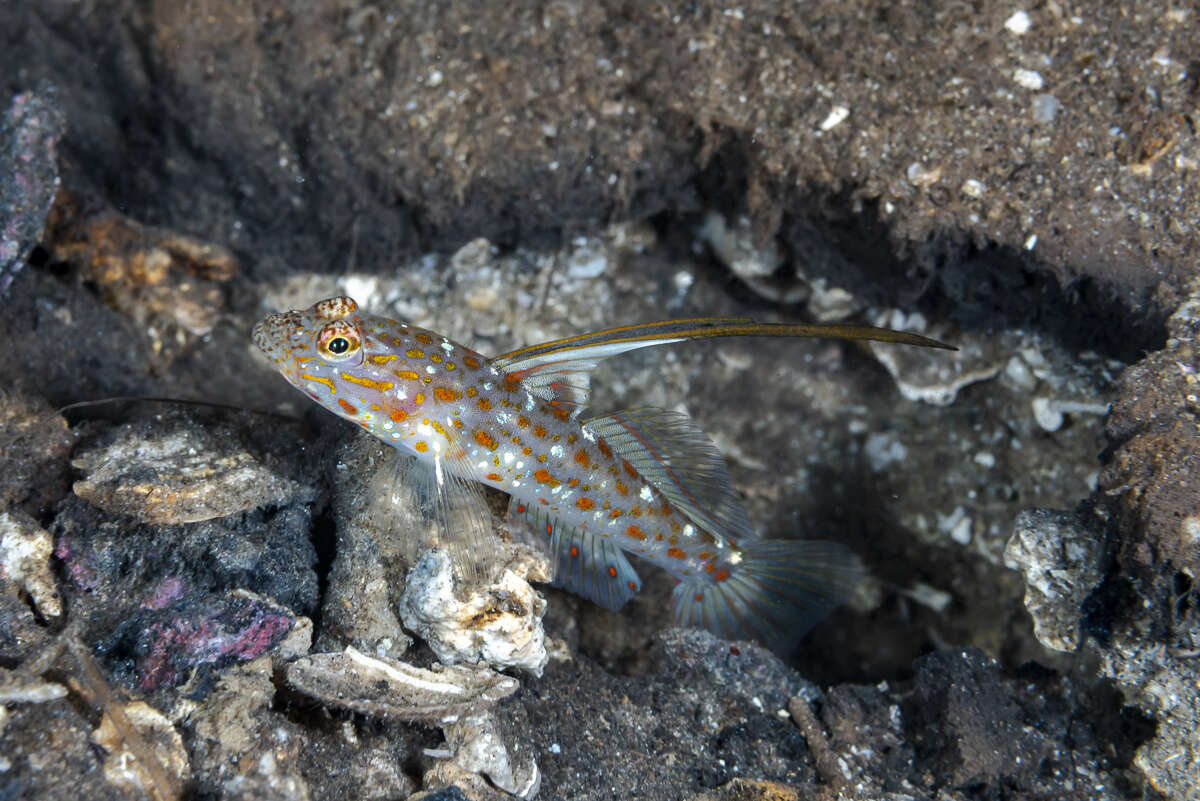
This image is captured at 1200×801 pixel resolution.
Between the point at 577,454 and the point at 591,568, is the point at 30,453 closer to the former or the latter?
the point at 577,454

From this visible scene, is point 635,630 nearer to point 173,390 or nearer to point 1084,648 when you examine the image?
point 1084,648

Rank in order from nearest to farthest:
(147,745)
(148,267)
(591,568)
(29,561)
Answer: (147,745)
(29,561)
(591,568)
(148,267)

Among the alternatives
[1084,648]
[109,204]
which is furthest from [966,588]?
[109,204]

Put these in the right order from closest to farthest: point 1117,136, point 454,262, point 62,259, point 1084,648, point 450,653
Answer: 1. point 450,653
2. point 1084,648
3. point 1117,136
4. point 62,259
5. point 454,262

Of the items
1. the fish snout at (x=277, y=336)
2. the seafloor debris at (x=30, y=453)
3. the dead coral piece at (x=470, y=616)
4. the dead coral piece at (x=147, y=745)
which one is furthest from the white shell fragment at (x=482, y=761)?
the seafloor debris at (x=30, y=453)

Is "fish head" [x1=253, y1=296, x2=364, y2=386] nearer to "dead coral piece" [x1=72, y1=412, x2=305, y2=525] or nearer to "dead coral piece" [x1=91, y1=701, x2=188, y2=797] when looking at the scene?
"dead coral piece" [x1=72, y1=412, x2=305, y2=525]

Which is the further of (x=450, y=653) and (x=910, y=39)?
(x=910, y=39)

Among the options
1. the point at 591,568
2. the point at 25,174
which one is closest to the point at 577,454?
the point at 591,568
